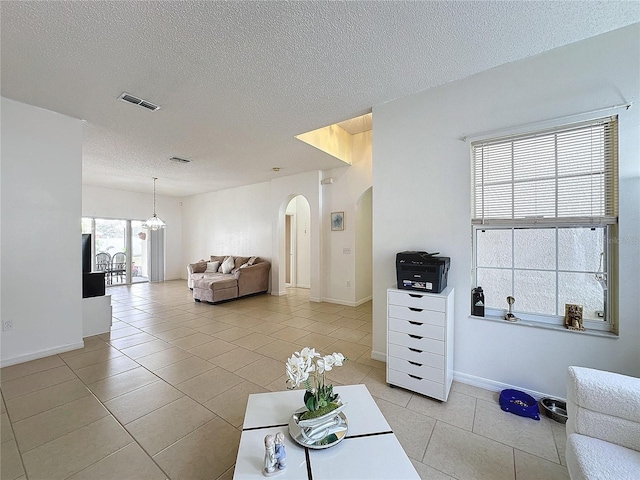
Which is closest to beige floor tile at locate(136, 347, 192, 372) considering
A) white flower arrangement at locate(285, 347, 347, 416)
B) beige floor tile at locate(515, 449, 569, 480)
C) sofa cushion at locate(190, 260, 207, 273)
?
white flower arrangement at locate(285, 347, 347, 416)

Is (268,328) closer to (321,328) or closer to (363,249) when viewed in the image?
(321,328)

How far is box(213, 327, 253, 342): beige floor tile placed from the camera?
3.50 m

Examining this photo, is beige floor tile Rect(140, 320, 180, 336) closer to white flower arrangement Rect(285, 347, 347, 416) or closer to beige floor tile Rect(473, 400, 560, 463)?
white flower arrangement Rect(285, 347, 347, 416)

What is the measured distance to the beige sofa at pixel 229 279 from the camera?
545 centimetres

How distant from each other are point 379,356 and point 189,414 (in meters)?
1.84

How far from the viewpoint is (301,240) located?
759 cm

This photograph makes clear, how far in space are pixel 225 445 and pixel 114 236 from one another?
26.9 ft

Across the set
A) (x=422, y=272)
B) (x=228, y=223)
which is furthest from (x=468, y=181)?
(x=228, y=223)

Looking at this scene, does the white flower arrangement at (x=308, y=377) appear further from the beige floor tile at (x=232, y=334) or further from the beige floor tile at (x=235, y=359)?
the beige floor tile at (x=232, y=334)

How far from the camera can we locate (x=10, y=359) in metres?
2.74

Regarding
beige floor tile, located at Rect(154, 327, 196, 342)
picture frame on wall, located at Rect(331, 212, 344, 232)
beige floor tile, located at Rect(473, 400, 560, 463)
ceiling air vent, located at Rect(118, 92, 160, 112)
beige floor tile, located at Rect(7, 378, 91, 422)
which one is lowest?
beige floor tile, located at Rect(154, 327, 196, 342)

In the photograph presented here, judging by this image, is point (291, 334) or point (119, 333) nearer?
point (291, 334)


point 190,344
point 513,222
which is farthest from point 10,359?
point 513,222

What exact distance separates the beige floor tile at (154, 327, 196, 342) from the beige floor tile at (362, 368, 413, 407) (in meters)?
2.58
